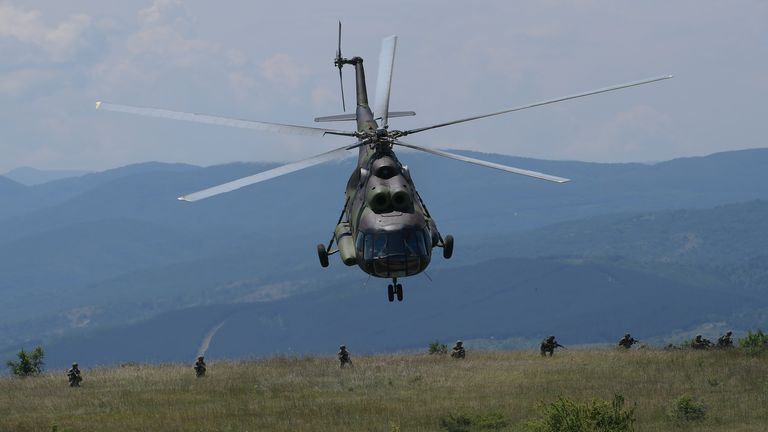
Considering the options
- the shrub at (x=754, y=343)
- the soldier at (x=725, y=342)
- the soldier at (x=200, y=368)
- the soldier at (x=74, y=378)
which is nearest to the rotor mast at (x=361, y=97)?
the soldier at (x=200, y=368)

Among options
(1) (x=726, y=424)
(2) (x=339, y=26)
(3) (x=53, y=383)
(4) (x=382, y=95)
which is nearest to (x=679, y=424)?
(1) (x=726, y=424)

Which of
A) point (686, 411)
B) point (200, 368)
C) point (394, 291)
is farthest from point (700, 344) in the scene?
point (394, 291)

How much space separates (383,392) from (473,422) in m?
6.64

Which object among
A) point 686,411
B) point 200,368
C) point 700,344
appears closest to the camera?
point 686,411

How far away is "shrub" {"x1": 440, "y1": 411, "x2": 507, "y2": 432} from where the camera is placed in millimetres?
30625

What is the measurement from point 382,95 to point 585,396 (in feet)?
38.3

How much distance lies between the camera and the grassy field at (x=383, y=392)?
31.5 m

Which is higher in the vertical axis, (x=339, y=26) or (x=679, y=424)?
(x=339, y=26)

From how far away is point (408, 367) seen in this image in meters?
42.4

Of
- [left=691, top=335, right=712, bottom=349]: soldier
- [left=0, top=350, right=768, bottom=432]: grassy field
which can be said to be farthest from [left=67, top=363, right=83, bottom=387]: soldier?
[left=691, top=335, right=712, bottom=349]: soldier

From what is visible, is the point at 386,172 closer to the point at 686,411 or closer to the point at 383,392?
the point at 686,411

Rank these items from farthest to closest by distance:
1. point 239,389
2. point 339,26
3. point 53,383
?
point 53,383, point 239,389, point 339,26

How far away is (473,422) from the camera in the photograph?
101ft

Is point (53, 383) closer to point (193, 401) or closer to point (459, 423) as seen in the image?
point (193, 401)
